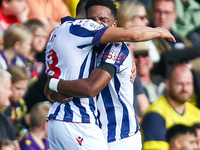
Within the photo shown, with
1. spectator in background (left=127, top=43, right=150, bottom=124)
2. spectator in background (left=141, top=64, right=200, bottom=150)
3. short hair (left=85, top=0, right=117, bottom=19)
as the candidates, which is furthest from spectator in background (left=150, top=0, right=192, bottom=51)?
short hair (left=85, top=0, right=117, bottom=19)

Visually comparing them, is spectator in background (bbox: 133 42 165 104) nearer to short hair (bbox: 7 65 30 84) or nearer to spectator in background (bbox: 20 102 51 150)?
spectator in background (bbox: 20 102 51 150)

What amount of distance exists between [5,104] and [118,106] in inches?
82.5

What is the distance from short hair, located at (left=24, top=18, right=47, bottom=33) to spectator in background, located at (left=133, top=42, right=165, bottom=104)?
1424mm

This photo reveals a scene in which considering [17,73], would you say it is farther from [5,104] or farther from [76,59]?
[76,59]

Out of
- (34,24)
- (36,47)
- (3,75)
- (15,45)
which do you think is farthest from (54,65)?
(34,24)

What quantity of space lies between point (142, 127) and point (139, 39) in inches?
121

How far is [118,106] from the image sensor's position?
358 cm

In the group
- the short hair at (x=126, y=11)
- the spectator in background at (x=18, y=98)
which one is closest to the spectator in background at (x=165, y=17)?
the short hair at (x=126, y=11)

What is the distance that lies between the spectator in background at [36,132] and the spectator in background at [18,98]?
0.13 metres

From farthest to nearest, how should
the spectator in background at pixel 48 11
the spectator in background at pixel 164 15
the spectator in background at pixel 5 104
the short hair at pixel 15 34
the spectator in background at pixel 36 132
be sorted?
the spectator in background at pixel 164 15 → the spectator in background at pixel 48 11 → the short hair at pixel 15 34 → the spectator in background at pixel 36 132 → the spectator in background at pixel 5 104

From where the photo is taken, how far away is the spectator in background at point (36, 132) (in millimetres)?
5191

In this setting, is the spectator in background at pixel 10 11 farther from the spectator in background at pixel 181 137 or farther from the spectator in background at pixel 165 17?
the spectator in background at pixel 181 137

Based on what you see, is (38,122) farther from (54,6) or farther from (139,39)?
(139,39)

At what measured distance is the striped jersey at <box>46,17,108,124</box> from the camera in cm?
329
